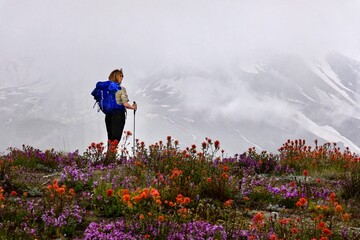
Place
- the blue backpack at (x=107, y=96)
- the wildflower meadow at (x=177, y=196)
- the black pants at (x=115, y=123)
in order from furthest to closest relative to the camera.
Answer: the black pants at (x=115, y=123)
the blue backpack at (x=107, y=96)
the wildflower meadow at (x=177, y=196)

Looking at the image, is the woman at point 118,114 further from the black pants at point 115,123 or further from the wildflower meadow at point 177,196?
the wildflower meadow at point 177,196

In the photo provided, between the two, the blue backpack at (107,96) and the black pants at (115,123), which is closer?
the blue backpack at (107,96)

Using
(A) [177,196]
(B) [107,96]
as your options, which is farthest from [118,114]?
(A) [177,196]

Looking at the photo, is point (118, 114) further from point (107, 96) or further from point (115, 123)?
point (107, 96)

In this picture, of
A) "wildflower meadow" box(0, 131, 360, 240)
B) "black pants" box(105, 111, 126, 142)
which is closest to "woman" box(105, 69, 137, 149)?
"black pants" box(105, 111, 126, 142)

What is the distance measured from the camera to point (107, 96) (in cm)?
1059

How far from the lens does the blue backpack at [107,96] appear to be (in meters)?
10.5

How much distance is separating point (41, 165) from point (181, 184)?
466 cm

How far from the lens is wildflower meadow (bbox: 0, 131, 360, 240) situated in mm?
4539

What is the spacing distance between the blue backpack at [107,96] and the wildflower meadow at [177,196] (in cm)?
119

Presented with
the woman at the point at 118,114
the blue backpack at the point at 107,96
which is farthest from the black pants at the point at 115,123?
the blue backpack at the point at 107,96

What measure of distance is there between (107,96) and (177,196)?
5528 millimetres

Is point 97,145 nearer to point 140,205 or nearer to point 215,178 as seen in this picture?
point 215,178

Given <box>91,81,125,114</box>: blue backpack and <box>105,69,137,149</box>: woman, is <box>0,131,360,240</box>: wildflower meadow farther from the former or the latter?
<box>91,81,125,114</box>: blue backpack
